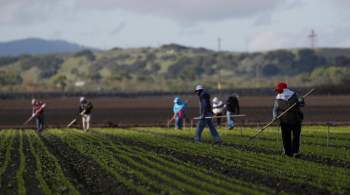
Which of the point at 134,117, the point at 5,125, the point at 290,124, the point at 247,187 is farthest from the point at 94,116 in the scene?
the point at 247,187

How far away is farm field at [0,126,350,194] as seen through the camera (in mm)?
17469

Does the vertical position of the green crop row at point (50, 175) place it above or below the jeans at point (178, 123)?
below

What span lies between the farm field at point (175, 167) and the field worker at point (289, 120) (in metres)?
0.36

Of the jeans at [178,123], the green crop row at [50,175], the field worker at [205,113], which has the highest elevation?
the field worker at [205,113]

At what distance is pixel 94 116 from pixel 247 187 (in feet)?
150

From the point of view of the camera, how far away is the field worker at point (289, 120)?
24000 mm

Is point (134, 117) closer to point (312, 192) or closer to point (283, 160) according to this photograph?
point (283, 160)

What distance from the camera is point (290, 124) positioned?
947 inches

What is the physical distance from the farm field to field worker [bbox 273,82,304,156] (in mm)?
364

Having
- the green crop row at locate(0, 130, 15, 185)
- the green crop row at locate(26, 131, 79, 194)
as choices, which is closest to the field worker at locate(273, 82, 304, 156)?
the green crop row at locate(26, 131, 79, 194)

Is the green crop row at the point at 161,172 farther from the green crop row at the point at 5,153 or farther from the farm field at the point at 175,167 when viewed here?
the green crop row at the point at 5,153

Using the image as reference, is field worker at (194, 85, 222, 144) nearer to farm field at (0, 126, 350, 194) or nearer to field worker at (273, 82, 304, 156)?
farm field at (0, 126, 350, 194)

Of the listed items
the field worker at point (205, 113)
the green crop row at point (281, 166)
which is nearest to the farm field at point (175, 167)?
the green crop row at point (281, 166)

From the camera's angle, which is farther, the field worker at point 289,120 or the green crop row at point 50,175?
the field worker at point 289,120
